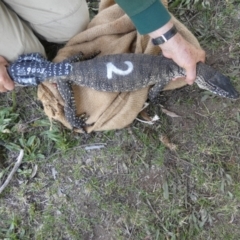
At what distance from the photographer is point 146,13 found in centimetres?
290

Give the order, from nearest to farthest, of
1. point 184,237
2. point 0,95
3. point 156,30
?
point 156,30 → point 184,237 → point 0,95

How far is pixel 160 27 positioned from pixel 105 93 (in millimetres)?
1106

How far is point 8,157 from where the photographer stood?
4234 mm

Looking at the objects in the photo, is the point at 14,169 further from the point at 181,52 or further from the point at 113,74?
the point at 181,52

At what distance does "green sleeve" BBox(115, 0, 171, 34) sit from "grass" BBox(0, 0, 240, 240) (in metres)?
1.25

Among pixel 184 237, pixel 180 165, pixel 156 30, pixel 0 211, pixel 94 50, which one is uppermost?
pixel 156 30

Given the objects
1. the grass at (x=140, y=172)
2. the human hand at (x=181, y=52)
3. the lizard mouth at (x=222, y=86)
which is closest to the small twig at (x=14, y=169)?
the grass at (x=140, y=172)

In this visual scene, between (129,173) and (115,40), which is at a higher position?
(115,40)

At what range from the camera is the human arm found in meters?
2.85

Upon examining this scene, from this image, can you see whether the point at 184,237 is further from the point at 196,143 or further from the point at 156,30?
the point at 156,30

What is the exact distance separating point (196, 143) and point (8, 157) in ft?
6.36

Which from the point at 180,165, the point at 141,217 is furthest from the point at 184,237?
the point at 180,165

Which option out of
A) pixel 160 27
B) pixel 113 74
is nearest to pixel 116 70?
pixel 113 74

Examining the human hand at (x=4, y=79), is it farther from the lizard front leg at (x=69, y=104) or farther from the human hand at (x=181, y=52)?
the human hand at (x=181, y=52)
